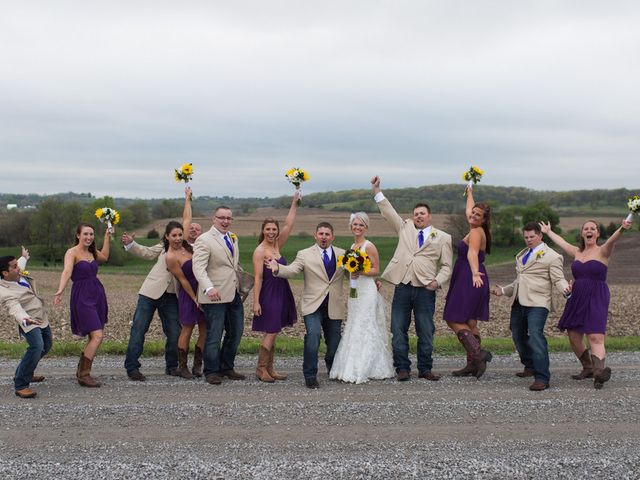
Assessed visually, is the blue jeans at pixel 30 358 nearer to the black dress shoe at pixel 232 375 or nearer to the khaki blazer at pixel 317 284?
the black dress shoe at pixel 232 375

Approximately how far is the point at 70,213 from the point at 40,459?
230ft

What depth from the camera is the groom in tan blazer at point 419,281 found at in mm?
8844

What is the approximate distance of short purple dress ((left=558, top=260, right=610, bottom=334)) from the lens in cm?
867

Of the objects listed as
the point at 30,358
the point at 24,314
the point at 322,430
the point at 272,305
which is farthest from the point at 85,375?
the point at 322,430

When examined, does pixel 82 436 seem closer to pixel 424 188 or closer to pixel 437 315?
pixel 437 315

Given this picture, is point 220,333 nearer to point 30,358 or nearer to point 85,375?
point 85,375

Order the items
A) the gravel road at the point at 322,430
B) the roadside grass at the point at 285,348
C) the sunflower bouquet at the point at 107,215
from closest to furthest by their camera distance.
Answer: the gravel road at the point at 322,430 → the sunflower bouquet at the point at 107,215 → the roadside grass at the point at 285,348

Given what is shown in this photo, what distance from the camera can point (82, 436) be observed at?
6395 millimetres

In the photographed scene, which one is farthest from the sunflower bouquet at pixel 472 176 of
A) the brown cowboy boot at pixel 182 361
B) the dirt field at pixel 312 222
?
the dirt field at pixel 312 222

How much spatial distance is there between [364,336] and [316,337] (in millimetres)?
709

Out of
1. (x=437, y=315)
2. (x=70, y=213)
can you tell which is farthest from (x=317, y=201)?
(x=437, y=315)

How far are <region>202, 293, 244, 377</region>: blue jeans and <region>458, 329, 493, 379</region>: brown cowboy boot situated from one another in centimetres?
310

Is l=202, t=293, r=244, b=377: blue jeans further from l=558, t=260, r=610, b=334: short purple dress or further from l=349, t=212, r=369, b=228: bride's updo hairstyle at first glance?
l=558, t=260, r=610, b=334: short purple dress

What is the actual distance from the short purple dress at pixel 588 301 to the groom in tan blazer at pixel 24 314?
6.95 meters
